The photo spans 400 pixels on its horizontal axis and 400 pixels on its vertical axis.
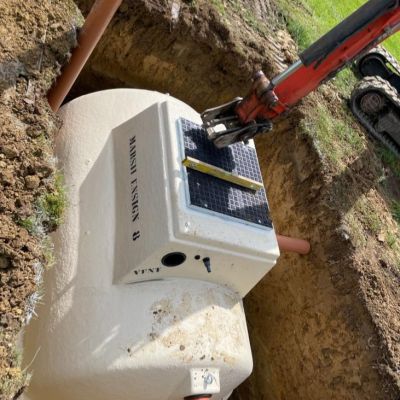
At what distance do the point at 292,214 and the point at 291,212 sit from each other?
28mm

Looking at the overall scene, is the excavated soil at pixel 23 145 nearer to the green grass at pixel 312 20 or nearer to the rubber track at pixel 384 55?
the green grass at pixel 312 20

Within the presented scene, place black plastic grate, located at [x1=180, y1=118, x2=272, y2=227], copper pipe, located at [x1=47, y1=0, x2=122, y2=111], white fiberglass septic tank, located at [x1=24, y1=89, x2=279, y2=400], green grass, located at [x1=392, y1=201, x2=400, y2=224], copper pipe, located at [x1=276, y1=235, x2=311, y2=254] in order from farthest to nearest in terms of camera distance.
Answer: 1. green grass, located at [x1=392, y1=201, x2=400, y2=224]
2. copper pipe, located at [x1=276, y1=235, x2=311, y2=254]
3. copper pipe, located at [x1=47, y1=0, x2=122, y2=111]
4. black plastic grate, located at [x1=180, y1=118, x2=272, y2=227]
5. white fiberglass septic tank, located at [x1=24, y1=89, x2=279, y2=400]

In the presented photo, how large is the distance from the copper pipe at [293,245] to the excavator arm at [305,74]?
128 cm

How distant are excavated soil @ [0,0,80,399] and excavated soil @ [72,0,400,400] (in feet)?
3.62

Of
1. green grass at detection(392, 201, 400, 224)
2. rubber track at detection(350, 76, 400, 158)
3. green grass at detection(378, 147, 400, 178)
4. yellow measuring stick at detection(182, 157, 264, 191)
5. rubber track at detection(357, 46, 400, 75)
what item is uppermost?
rubber track at detection(357, 46, 400, 75)

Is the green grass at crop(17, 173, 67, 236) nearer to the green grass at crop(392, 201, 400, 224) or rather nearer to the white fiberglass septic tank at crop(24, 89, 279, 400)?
the white fiberglass septic tank at crop(24, 89, 279, 400)

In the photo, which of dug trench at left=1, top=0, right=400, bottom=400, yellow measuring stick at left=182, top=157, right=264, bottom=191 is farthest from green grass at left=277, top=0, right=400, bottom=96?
yellow measuring stick at left=182, top=157, right=264, bottom=191

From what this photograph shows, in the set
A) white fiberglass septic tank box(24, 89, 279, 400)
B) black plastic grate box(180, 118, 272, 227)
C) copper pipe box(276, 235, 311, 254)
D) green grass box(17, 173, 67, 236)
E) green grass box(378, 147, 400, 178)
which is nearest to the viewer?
green grass box(17, 173, 67, 236)

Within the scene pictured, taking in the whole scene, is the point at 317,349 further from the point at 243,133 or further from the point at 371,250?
the point at 243,133

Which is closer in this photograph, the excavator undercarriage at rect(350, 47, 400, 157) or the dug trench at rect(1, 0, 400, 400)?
the dug trench at rect(1, 0, 400, 400)

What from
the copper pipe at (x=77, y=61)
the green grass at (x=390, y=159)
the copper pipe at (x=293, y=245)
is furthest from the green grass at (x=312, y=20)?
the copper pipe at (x=77, y=61)

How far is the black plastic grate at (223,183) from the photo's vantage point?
11.4ft

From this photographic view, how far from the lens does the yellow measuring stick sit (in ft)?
11.5

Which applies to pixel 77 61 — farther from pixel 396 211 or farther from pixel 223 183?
pixel 396 211
